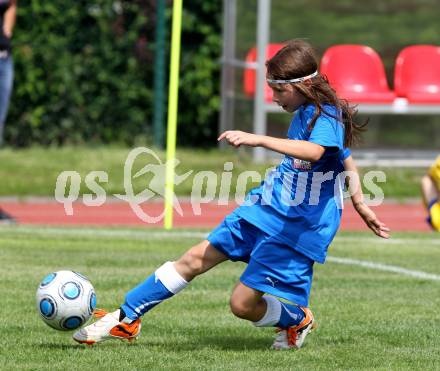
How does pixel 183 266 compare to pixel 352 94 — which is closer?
pixel 183 266

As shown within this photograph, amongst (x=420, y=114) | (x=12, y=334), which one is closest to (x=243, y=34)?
(x=420, y=114)

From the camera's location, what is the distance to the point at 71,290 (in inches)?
240

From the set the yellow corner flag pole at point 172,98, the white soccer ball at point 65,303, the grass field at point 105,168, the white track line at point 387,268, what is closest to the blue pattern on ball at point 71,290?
the white soccer ball at point 65,303

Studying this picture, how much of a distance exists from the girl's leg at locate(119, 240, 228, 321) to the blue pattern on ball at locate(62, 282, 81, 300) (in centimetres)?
25

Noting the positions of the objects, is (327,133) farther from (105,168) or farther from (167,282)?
(105,168)

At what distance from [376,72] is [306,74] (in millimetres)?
11042

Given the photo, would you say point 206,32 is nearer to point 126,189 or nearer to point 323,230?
point 126,189

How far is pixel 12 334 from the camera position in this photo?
634 centimetres

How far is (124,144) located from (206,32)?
81.2 inches

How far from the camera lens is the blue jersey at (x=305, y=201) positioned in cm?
596

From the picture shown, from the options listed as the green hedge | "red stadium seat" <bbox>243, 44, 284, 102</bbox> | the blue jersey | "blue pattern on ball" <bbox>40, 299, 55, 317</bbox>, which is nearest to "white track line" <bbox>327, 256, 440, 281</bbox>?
the blue jersey

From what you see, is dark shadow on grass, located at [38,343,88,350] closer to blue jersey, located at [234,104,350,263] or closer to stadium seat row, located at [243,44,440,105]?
blue jersey, located at [234,104,350,263]

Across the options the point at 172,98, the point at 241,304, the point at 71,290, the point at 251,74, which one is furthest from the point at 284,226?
the point at 251,74

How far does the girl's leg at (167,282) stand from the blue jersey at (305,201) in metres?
0.27
